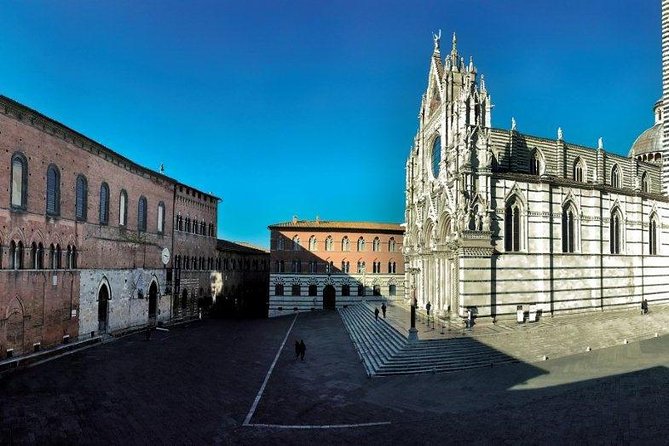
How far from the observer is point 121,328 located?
1347 inches

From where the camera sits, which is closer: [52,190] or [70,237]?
[52,190]

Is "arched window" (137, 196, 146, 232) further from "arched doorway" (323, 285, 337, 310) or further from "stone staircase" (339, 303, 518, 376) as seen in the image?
"stone staircase" (339, 303, 518, 376)

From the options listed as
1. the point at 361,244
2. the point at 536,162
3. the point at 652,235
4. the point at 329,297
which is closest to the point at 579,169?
the point at 536,162

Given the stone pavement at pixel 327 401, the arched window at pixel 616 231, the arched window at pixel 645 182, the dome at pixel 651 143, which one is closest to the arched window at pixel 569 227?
the arched window at pixel 616 231

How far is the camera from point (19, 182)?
79.9 feet

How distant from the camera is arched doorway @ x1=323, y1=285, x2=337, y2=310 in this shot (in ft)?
168

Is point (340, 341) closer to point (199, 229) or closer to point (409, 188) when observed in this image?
point (409, 188)

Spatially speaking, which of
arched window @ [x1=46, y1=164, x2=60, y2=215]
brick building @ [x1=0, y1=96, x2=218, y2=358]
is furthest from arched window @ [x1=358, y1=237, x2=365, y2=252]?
arched window @ [x1=46, y1=164, x2=60, y2=215]

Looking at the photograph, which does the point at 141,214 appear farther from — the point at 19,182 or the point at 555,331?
the point at 555,331

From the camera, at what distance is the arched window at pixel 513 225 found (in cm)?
2989

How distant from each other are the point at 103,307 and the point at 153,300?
756 cm

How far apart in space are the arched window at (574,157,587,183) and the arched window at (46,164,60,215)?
34.5 metres

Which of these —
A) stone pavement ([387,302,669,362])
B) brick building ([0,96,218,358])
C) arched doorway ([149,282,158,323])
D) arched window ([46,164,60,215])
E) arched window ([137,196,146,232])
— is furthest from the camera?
arched doorway ([149,282,158,323])

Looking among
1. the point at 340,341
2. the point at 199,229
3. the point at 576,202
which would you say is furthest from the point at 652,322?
the point at 199,229
